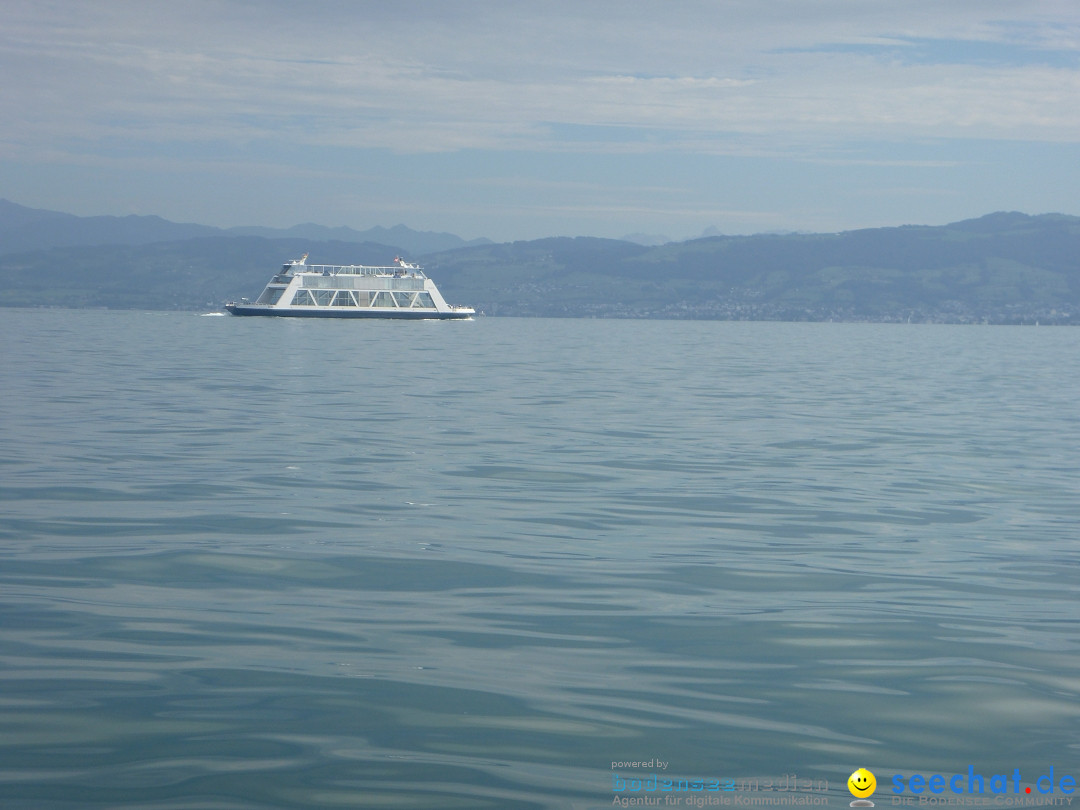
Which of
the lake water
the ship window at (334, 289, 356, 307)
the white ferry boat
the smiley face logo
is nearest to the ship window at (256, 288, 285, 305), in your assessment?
the white ferry boat

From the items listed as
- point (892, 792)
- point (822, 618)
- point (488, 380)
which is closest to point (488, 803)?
point (892, 792)

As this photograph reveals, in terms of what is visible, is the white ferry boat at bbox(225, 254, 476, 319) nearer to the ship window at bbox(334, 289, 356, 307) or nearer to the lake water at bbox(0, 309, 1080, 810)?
the ship window at bbox(334, 289, 356, 307)

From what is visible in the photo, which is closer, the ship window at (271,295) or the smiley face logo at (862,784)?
the smiley face logo at (862,784)

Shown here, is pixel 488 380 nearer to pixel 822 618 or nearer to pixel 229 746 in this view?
pixel 822 618

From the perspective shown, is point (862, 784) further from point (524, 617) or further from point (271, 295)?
point (271, 295)

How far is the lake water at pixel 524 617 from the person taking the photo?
16.6ft

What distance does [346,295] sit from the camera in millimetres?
109062

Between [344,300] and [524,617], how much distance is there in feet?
337

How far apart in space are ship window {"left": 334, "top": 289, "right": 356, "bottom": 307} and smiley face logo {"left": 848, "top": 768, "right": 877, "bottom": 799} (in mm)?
103504

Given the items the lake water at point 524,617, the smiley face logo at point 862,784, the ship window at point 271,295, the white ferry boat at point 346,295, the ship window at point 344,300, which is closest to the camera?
the smiley face logo at point 862,784

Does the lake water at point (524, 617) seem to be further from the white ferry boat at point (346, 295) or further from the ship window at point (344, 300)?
the ship window at point (344, 300)

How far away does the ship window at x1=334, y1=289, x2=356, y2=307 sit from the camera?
107 metres

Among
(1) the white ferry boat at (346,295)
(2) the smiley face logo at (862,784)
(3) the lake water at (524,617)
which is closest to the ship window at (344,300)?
(1) the white ferry boat at (346,295)

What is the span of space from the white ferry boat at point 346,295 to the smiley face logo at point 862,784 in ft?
327
